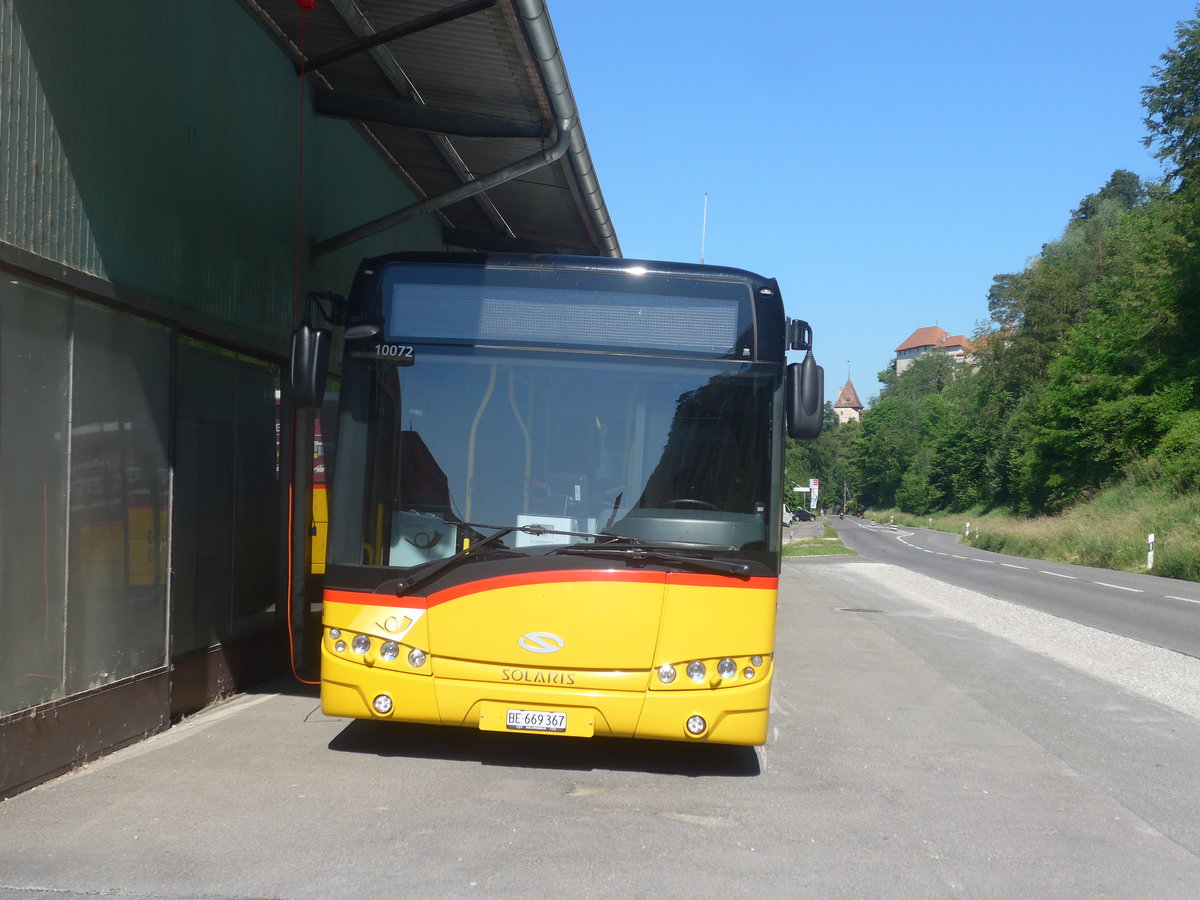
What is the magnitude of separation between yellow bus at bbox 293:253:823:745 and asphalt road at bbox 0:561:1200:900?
1.80 ft

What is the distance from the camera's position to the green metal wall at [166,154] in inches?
248

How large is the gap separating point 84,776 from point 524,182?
8.21 m

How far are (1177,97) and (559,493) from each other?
58.5 meters

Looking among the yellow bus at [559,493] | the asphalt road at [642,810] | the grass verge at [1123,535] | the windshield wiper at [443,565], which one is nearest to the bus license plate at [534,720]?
the yellow bus at [559,493]

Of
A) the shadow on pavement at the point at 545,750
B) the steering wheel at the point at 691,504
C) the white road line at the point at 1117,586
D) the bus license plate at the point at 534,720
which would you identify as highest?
the steering wheel at the point at 691,504

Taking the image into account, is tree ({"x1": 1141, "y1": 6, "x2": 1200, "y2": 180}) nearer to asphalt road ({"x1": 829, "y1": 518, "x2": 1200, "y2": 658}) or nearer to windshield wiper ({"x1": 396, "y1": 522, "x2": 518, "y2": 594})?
asphalt road ({"x1": 829, "y1": 518, "x2": 1200, "y2": 658})

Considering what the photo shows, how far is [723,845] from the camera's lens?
5.62 m

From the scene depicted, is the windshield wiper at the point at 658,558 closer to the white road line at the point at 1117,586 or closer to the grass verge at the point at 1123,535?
the white road line at the point at 1117,586

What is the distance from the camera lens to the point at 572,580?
22.2ft

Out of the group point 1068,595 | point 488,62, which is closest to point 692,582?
point 488,62

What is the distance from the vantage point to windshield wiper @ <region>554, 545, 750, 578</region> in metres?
6.79

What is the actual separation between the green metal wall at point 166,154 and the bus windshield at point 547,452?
1.71 m

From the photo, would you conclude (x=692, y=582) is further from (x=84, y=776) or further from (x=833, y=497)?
(x=833, y=497)

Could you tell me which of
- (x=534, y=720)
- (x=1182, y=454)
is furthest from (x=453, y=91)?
(x=1182, y=454)
